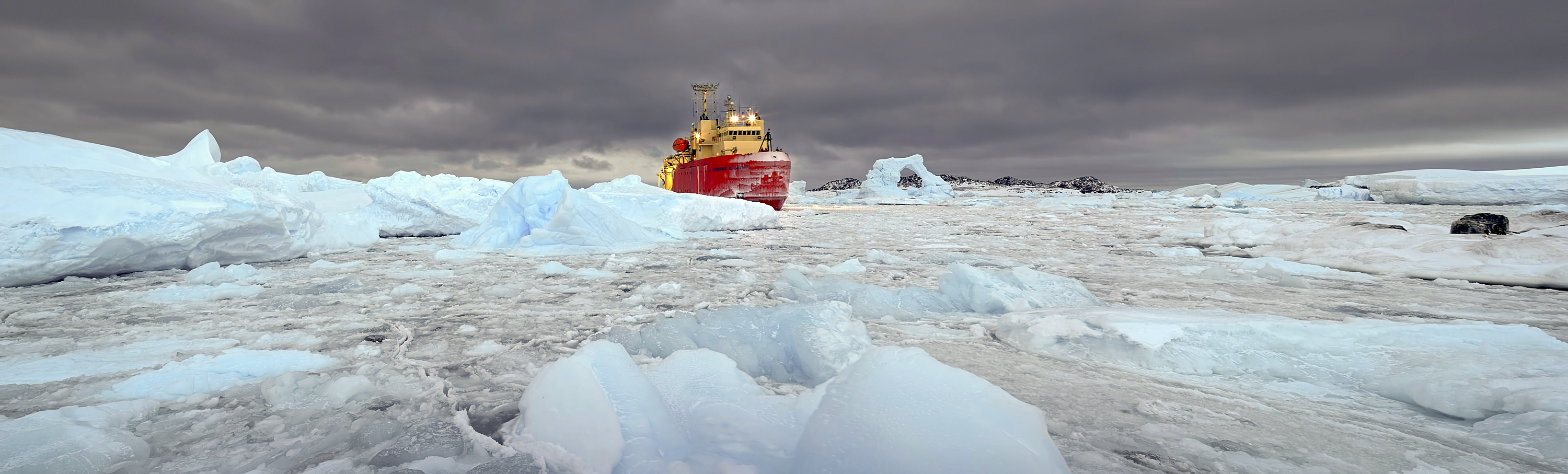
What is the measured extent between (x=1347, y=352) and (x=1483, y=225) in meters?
7.00


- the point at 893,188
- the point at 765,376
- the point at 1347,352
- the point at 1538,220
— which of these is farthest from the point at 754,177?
the point at 893,188

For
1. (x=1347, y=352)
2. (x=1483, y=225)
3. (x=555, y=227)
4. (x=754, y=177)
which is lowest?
(x=1347, y=352)

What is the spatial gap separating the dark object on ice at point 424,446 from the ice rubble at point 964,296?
2.30 meters

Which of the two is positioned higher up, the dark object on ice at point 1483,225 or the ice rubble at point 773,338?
the dark object on ice at point 1483,225

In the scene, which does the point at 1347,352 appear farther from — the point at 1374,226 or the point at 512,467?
the point at 1374,226

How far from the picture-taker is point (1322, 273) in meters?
5.09

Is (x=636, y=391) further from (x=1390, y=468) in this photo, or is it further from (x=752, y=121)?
(x=752, y=121)

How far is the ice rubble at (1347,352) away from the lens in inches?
76.2

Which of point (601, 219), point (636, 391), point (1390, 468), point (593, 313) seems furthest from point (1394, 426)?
point (601, 219)

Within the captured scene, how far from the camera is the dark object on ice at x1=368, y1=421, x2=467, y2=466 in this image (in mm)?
1661

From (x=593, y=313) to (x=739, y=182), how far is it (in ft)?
60.7

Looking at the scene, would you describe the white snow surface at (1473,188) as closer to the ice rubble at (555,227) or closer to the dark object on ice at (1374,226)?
the dark object on ice at (1374,226)

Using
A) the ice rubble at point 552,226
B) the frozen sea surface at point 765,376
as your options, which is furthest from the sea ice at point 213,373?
the ice rubble at point 552,226

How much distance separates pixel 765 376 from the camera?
2539 mm
